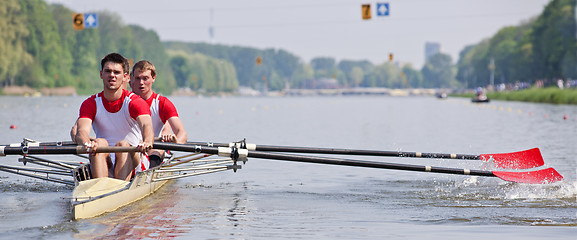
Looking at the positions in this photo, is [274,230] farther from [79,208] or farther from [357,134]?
[357,134]

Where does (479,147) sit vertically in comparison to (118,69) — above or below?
below

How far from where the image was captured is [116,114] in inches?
398

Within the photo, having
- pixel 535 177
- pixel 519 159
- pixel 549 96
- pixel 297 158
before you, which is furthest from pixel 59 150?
pixel 549 96

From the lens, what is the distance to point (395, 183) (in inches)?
558

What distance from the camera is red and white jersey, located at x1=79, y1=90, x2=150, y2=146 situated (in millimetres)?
9992

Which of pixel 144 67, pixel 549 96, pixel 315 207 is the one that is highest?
pixel 144 67

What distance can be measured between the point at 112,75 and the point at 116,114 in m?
0.59

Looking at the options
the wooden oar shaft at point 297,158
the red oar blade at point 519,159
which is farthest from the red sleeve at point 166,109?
the red oar blade at point 519,159

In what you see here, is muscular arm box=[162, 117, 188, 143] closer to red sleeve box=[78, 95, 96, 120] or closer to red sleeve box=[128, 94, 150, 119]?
red sleeve box=[128, 94, 150, 119]

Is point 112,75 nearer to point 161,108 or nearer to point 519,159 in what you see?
point 161,108

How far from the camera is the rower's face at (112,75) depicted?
9.72 metres

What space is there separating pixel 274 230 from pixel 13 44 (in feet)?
287

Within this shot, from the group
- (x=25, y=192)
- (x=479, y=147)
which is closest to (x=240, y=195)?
(x=25, y=192)

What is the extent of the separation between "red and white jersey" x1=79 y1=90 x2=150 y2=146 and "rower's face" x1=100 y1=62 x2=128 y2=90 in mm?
260
